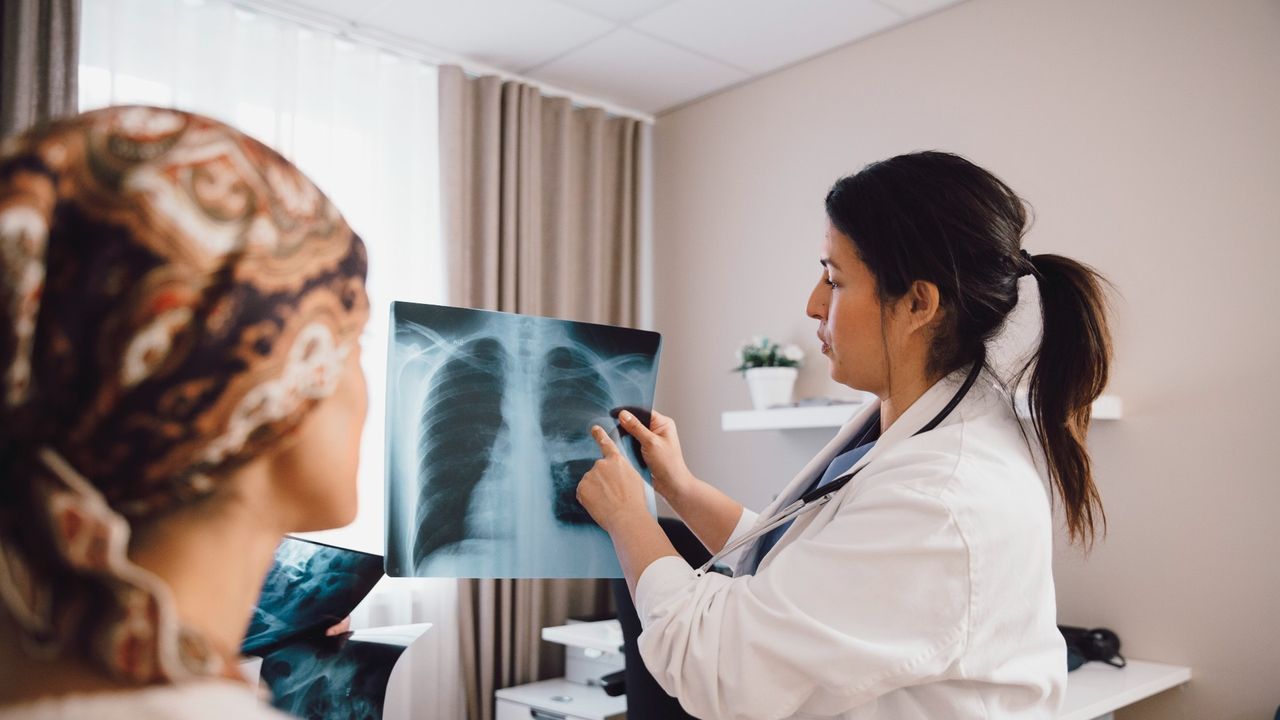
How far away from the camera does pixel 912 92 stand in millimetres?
2686

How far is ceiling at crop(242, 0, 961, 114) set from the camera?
2598 mm

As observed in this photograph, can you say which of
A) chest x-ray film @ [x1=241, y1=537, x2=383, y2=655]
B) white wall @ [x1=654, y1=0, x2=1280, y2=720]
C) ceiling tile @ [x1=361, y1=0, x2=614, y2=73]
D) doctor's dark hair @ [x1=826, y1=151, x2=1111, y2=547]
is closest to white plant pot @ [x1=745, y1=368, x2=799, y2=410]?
white wall @ [x1=654, y1=0, x2=1280, y2=720]

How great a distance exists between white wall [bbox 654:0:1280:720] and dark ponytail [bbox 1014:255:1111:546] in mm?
1108

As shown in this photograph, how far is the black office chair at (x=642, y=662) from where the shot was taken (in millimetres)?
1771

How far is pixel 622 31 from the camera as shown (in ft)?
9.08

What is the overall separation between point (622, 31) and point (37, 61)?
1490 mm

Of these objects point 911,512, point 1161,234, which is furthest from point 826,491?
point 1161,234

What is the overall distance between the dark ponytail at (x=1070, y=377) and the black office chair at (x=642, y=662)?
0.76 metres

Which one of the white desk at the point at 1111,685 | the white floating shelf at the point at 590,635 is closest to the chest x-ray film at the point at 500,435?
the white desk at the point at 1111,685

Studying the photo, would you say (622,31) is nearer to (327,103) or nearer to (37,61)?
(327,103)

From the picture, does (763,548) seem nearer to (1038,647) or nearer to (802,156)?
(1038,647)

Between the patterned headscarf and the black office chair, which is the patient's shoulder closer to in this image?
the patterned headscarf

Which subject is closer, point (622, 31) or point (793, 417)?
point (793, 417)

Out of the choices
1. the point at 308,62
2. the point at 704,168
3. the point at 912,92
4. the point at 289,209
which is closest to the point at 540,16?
the point at 308,62
